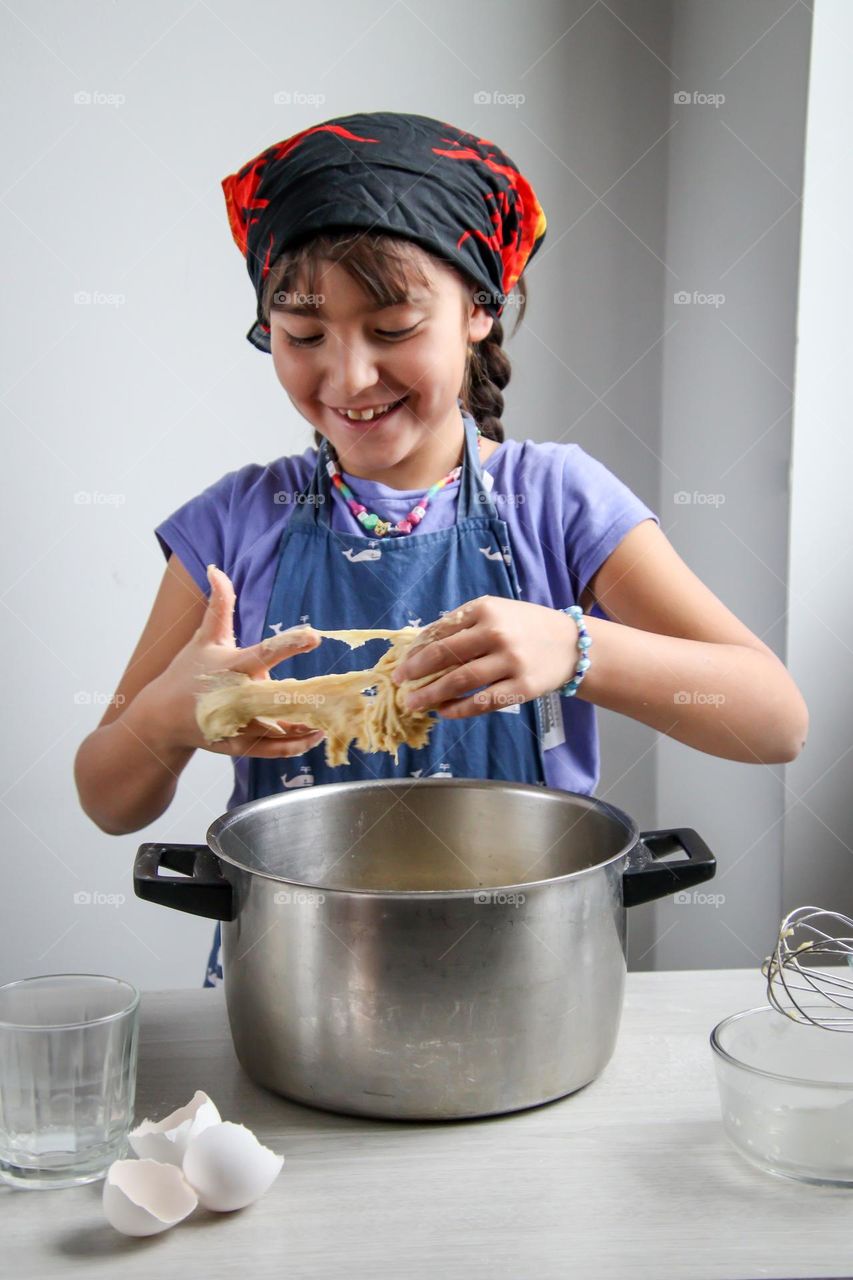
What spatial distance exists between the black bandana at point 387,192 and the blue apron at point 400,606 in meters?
0.24

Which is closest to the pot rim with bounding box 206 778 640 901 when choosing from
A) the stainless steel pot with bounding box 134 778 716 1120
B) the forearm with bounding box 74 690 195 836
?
the stainless steel pot with bounding box 134 778 716 1120

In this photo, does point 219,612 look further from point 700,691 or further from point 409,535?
point 700,691

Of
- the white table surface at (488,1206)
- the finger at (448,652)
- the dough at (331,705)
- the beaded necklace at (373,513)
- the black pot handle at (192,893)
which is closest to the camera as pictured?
the white table surface at (488,1206)

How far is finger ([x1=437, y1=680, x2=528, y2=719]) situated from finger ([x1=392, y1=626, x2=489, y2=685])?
3 cm

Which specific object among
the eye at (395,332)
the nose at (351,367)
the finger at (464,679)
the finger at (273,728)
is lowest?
the finger at (273,728)

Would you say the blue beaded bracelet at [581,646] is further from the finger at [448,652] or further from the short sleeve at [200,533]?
the short sleeve at [200,533]

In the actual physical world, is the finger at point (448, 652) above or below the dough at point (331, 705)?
above

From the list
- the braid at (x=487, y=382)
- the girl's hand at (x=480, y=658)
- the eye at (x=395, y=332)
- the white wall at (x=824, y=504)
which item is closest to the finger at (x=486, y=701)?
the girl's hand at (x=480, y=658)

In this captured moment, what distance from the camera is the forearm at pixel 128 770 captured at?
111cm

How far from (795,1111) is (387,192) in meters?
0.81

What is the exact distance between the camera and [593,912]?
2.15 ft

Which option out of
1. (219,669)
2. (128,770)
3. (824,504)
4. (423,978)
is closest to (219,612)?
(219,669)

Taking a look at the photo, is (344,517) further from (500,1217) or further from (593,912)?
(500,1217)

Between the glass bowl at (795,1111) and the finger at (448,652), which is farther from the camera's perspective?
the finger at (448,652)
